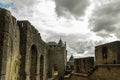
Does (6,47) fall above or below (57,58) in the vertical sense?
above

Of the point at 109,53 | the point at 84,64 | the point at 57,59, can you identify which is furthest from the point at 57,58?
the point at 109,53

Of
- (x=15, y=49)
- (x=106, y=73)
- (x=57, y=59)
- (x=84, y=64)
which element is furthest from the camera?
(x=57, y=59)

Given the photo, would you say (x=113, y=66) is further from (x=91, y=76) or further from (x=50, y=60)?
(x=50, y=60)

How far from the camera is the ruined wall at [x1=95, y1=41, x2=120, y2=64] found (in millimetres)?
12102

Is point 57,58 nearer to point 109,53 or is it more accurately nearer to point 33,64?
point 33,64

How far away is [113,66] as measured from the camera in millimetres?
8883

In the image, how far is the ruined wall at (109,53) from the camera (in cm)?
1210

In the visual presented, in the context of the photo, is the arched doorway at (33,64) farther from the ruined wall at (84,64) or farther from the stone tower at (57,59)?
the stone tower at (57,59)

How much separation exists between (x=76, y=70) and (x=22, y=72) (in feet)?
18.1

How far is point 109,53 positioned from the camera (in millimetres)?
12758

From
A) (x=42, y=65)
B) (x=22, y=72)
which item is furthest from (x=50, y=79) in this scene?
(x=22, y=72)

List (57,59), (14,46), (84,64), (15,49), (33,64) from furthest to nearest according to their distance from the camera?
(57,59) < (33,64) < (84,64) < (15,49) < (14,46)

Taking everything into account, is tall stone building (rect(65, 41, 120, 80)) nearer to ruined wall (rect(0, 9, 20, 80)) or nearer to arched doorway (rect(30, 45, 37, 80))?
ruined wall (rect(0, 9, 20, 80))

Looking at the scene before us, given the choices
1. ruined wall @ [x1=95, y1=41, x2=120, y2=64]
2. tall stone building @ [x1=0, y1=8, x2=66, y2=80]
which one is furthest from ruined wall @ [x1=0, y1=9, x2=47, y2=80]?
ruined wall @ [x1=95, y1=41, x2=120, y2=64]
